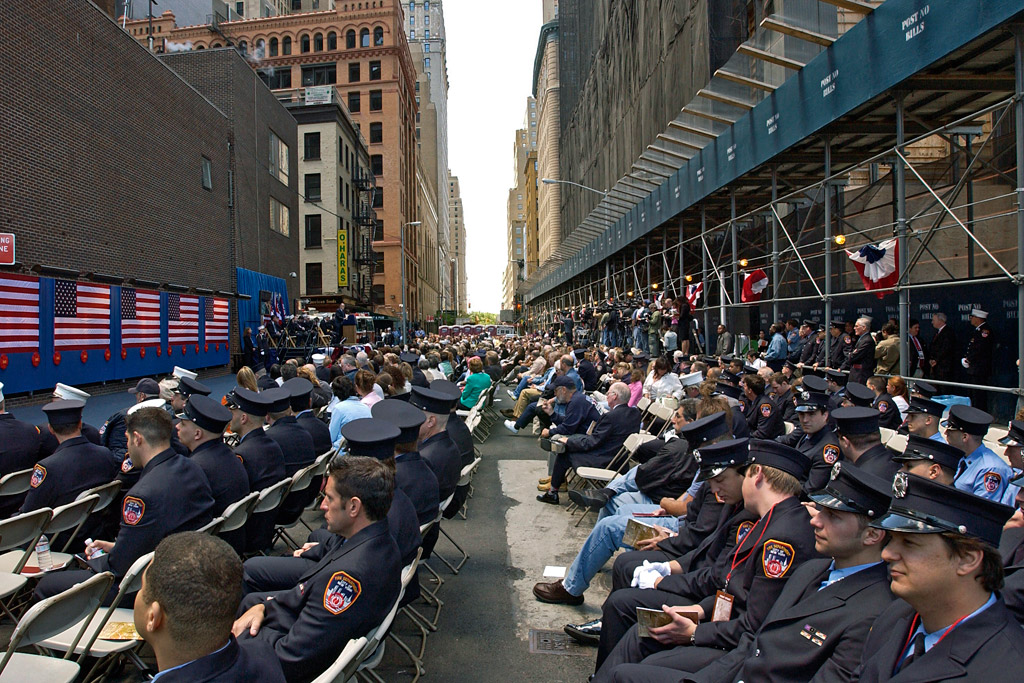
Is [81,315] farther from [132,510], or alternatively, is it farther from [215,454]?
[132,510]

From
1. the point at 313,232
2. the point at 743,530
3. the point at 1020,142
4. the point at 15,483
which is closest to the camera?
the point at 743,530

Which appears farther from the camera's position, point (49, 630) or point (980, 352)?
point (980, 352)

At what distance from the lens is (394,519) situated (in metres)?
3.66

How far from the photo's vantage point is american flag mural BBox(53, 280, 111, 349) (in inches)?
592

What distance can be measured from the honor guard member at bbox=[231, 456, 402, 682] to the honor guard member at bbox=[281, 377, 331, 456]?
3.75 meters

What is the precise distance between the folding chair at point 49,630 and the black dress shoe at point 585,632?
9.42 feet

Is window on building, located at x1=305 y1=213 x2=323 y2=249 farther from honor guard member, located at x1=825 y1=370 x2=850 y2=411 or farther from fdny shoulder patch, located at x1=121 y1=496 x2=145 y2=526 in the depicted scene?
fdny shoulder patch, located at x1=121 y1=496 x2=145 y2=526

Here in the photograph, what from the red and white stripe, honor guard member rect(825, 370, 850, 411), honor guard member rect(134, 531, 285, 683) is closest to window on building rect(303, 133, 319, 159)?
the red and white stripe

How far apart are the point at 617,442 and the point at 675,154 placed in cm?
1189

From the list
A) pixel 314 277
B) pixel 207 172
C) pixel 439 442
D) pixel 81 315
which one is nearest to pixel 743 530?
pixel 439 442

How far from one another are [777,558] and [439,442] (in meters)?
3.11

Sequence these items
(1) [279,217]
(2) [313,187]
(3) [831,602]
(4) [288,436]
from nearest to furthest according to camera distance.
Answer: (3) [831,602] → (4) [288,436] → (1) [279,217] → (2) [313,187]

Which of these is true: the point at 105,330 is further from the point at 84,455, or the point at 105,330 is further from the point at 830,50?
the point at 830,50

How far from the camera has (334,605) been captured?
114 inches
